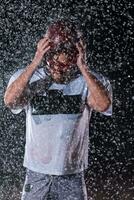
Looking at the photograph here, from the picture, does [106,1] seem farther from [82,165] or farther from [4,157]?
[82,165]

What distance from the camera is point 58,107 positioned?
3359mm

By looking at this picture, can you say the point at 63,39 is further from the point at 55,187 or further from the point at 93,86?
the point at 55,187

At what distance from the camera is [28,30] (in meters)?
5.46

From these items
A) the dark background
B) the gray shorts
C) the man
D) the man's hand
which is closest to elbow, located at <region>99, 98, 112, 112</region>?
the man

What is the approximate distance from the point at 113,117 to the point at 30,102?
2.37m

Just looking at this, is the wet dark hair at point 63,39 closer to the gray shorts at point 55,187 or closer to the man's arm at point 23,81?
the man's arm at point 23,81

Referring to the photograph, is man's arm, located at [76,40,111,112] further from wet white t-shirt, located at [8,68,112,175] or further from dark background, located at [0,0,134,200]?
dark background, located at [0,0,134,200]

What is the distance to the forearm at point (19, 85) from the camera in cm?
327

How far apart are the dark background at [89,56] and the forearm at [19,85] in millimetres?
1990

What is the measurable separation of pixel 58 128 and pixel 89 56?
7.20ft

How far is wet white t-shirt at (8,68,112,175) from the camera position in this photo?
3324 mm

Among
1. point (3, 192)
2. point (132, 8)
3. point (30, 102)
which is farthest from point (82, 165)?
point (132, 8)

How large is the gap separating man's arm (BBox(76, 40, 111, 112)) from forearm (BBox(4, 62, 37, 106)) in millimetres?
260

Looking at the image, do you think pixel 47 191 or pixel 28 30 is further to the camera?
pixel 28 30
